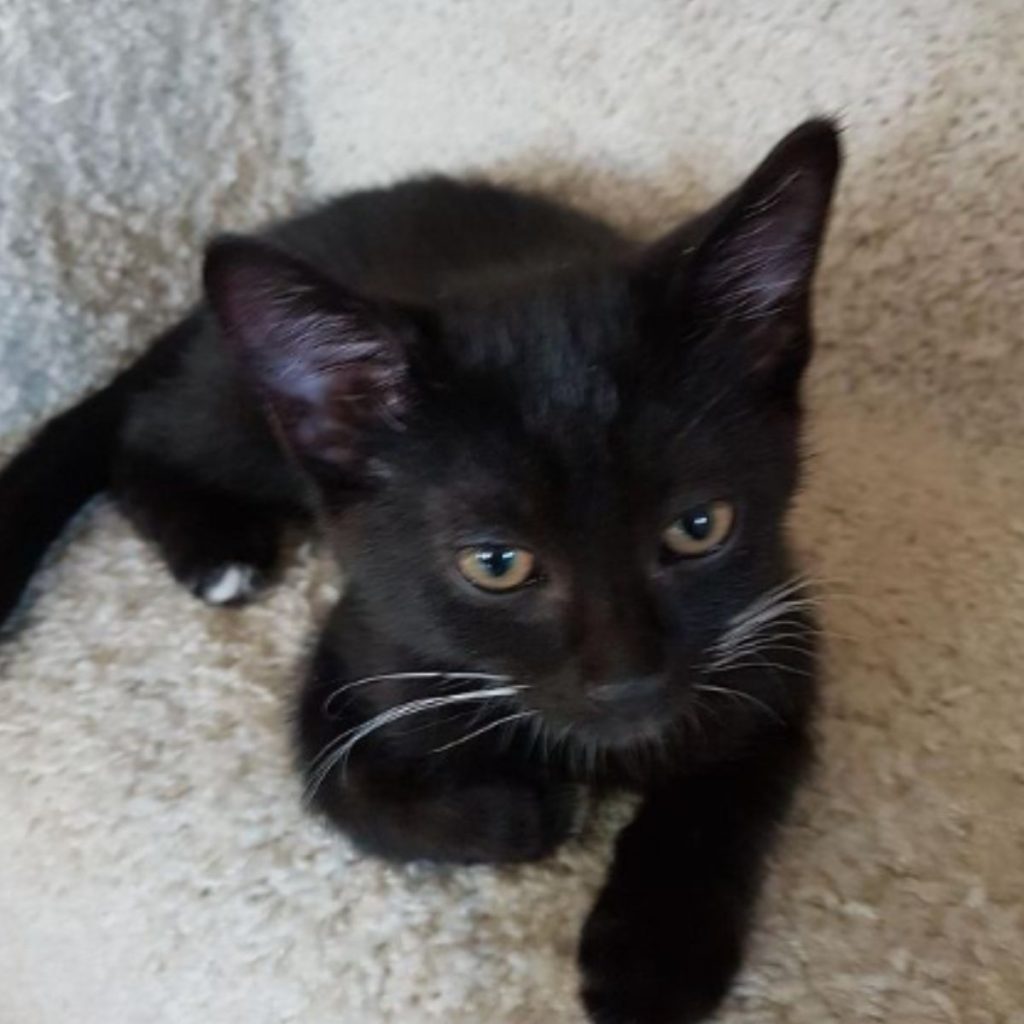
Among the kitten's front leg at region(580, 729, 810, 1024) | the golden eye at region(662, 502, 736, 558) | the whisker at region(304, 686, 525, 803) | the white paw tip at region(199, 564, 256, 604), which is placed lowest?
the kitten's front leg at region(580, 729, 810, 1024)

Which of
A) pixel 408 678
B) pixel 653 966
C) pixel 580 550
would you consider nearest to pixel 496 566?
pixel 580 550

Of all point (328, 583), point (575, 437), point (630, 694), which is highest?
point (575, 437)

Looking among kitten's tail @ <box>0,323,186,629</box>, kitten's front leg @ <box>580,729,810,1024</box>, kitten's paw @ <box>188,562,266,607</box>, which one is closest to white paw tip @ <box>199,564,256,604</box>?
kitten's paw @ <box>188,562,266,607</box>

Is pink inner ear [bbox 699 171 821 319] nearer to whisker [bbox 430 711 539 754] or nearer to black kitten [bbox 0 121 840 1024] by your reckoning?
black kitten [bbox 0 121 840 1024]

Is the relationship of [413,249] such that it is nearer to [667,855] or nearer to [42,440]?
[42,440]

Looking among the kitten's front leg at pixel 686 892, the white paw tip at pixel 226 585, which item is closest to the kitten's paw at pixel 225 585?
the white paw tip at pixel 226 585

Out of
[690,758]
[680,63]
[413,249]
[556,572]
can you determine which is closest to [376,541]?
[556,572]

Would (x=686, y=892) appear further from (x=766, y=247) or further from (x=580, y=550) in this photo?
(x=766, y=247)
